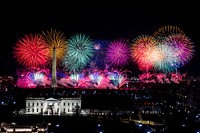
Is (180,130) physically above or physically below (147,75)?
below

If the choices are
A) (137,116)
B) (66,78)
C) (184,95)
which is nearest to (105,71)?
(66,78)

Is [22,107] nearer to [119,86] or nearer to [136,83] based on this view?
[119,86]

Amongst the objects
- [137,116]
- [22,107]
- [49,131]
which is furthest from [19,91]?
[49,131]

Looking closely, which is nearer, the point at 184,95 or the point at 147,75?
the point at 184,95

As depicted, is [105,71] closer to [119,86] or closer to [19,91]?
[119,86]

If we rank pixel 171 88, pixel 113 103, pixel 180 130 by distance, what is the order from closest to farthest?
1. pixel 180 130
2. pixel 113 103
3. pixel 171 88

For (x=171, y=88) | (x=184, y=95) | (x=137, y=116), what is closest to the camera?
(x=137, y=116)
